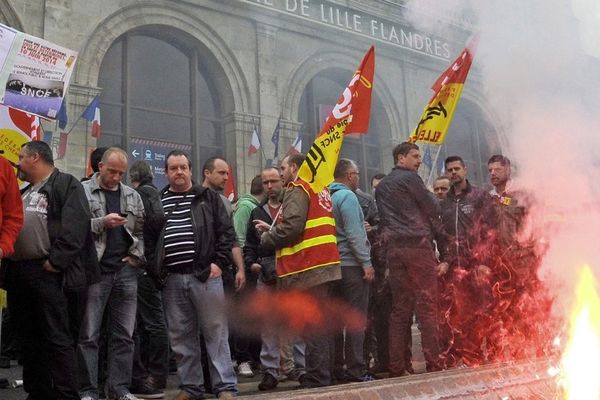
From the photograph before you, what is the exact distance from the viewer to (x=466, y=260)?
602cm

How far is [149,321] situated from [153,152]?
7482 mm

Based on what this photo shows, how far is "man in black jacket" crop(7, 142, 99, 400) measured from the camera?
383 cm

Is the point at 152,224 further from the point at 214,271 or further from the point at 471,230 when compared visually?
the point at 471,230

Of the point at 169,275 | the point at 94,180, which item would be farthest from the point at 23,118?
the point at 169,275

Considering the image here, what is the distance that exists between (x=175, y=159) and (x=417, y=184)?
6.96 ft

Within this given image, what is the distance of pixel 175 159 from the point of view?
462cm

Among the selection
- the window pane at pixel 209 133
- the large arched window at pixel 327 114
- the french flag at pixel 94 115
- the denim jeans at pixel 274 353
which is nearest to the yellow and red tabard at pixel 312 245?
the denim jeans at pixel 274 353

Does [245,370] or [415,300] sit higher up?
[415,300]

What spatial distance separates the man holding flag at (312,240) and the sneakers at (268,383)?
1.86 ft

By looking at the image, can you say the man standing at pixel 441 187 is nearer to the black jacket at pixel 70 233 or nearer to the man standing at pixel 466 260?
the man standing at pixel 466 260

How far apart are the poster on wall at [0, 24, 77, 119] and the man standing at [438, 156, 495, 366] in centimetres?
424

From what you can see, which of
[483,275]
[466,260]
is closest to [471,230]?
[466,260]

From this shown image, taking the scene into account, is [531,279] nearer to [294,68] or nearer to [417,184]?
[417,184]

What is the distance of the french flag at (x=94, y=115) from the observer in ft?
34.7
